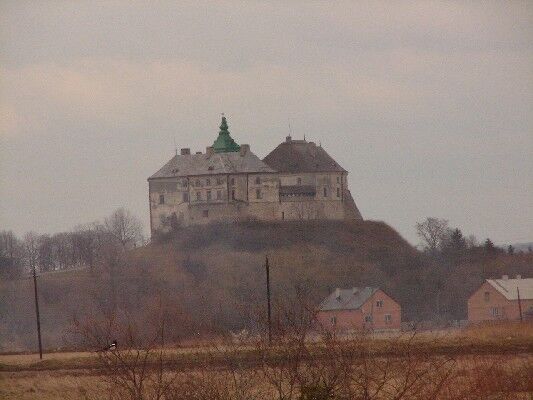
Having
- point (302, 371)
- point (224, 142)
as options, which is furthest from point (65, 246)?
point (302, 371)

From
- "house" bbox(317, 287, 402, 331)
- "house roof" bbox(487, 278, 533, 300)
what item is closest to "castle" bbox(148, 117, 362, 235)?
"house" bbox(317, 287, 402, 331)

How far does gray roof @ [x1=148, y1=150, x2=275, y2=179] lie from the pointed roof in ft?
2.82

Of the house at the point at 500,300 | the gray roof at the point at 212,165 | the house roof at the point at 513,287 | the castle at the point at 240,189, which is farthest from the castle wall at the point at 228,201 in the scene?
the house at the point at 500,300

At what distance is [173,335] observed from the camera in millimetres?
44625

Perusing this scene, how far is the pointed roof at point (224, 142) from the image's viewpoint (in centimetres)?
9212

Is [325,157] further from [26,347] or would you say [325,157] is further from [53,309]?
[26,347]

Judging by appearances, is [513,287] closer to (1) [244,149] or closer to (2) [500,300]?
(2) [500,300]

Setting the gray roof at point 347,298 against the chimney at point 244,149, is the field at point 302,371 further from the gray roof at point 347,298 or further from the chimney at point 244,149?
the chimney at point 244,149

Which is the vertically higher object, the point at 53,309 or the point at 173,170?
the point at 173,170

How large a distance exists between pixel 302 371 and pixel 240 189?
215 ft

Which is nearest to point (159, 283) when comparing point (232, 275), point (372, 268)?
point (232, 275)

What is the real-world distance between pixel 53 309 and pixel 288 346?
48.3 metres

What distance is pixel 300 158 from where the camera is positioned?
93.8 meters

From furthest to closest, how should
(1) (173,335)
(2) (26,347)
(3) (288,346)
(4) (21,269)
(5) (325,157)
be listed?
(5) (325,157)
(4) (21,269)
(2) (26,347)
(1) (173,335)
(3) (288,346)
